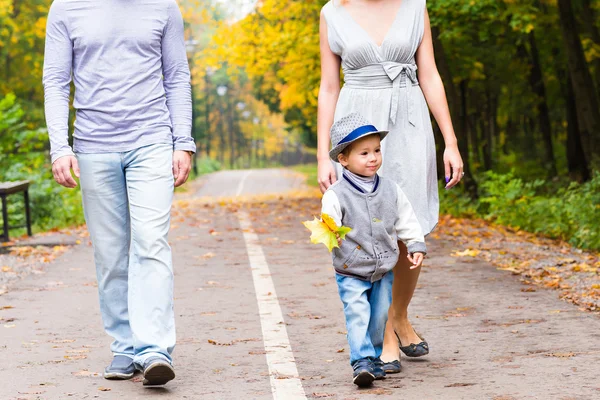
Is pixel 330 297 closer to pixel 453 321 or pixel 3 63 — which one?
pixel 453 321

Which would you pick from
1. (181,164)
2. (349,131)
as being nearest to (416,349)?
(349,131)

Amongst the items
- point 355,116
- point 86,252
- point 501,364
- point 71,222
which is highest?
point 355,116

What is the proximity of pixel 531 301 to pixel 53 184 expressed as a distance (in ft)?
44.3

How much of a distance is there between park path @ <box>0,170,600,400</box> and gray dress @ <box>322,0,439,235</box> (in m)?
0.94

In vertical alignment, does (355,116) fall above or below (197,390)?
above

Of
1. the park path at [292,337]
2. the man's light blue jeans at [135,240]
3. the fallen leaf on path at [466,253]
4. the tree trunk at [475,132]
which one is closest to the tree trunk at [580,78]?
the tree trunk at [475,132]

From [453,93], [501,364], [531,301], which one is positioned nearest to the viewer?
[501,364]

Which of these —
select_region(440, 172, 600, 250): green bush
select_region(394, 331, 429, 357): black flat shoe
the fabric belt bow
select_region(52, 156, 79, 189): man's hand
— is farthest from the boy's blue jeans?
select_region(440, 172, 600, 250): green bush

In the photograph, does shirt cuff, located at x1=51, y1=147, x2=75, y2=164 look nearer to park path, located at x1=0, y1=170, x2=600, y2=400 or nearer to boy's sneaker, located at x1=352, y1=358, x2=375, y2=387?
park path, located at x1=0, y1=170, x2=600, y2=400

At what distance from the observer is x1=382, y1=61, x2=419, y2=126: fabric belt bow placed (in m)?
5.40

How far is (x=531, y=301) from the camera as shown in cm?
771

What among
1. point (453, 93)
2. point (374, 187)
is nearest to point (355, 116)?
point (374, 187)

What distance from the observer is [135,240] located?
520cm

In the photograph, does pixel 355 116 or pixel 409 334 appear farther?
pixel 409 334
